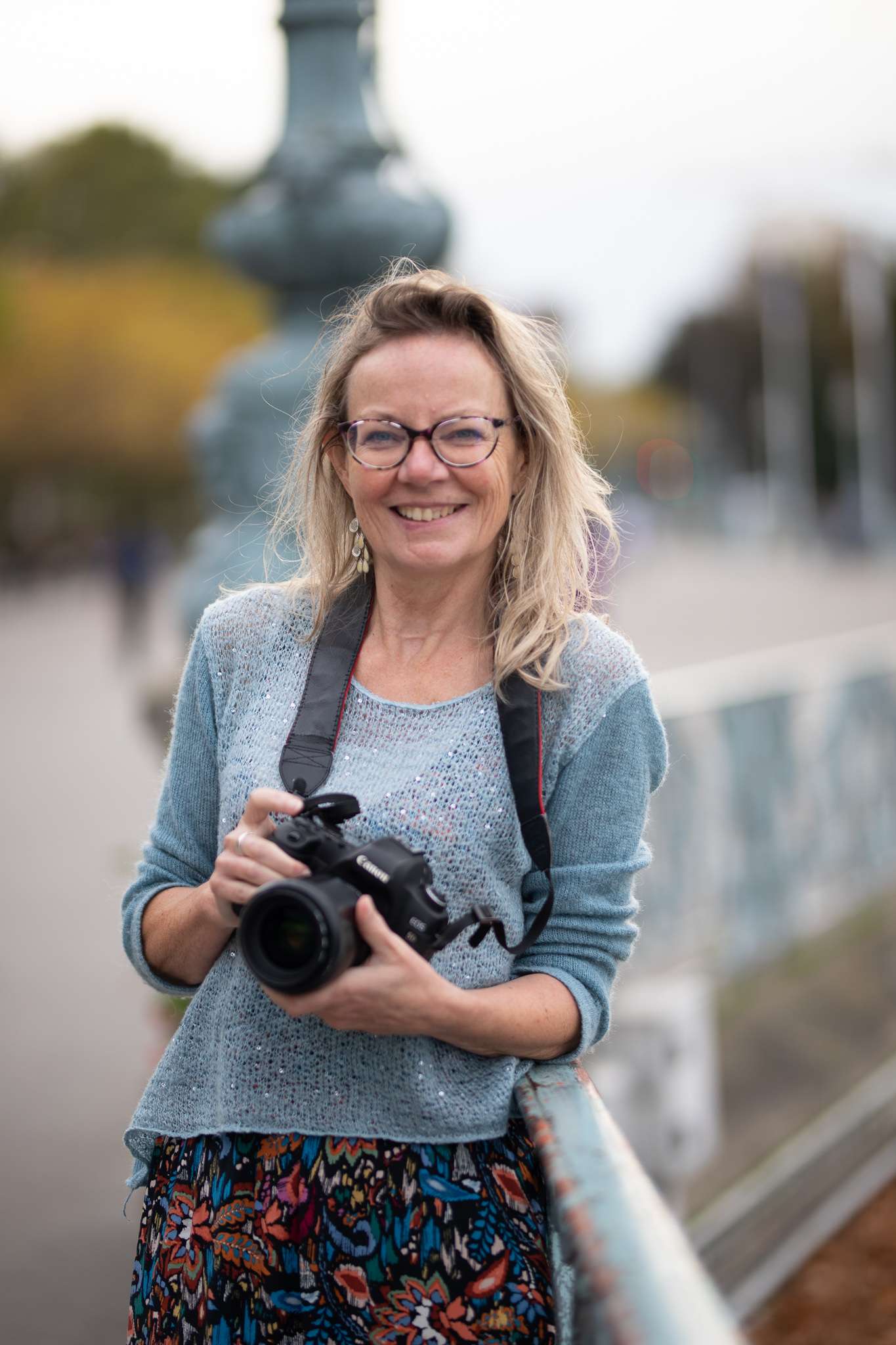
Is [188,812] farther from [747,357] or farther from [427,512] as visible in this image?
[747,357]

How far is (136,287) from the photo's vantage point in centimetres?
5256

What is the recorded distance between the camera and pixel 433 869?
198cm

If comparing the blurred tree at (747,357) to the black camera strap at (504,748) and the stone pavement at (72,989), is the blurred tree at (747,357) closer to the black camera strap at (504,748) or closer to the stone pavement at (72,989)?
the stone pavement at (72,989)

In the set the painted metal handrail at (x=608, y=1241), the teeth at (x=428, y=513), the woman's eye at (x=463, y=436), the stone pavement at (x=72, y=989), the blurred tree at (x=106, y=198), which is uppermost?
the blurred tree at (x=106, y=198)

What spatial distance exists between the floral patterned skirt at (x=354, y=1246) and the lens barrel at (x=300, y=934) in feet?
1.00

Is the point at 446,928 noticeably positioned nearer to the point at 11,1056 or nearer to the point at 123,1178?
the point at 123,1178

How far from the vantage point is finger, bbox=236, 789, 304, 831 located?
185 cm

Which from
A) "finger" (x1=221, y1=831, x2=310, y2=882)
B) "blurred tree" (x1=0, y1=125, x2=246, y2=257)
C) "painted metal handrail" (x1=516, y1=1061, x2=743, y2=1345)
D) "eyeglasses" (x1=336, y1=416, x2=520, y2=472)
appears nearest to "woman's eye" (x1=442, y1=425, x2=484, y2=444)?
"eyeglasses" (x1=336, y1=416, x2=520, y2=472)

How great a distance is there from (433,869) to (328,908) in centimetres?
27

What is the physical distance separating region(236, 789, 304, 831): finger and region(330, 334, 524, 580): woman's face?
0.39 m

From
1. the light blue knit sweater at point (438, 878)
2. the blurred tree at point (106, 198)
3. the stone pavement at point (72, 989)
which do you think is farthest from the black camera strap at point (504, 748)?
the blurred tree at point (106, 198)

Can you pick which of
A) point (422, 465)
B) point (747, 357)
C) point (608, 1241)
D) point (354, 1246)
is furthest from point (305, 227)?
point (747, 357)

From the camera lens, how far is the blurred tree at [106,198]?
54.8 m

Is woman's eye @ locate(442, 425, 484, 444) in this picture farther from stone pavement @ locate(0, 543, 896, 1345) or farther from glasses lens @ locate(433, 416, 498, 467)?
stone pavement @ locate(0, 543, 896, 1345)
